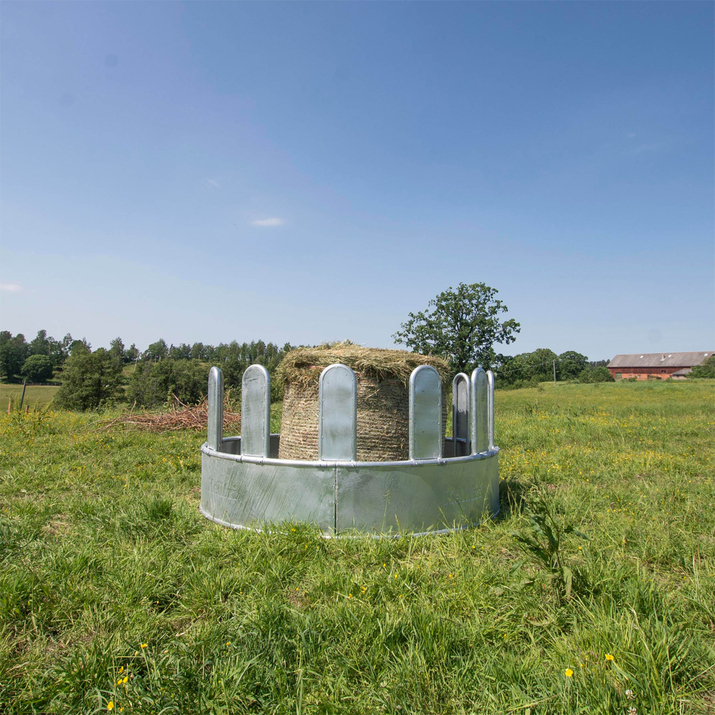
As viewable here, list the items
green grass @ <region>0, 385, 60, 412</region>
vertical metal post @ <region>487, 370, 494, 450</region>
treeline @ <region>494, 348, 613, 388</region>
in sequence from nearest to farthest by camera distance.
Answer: vertical metal post @ <region>487, 370, 494, 450</region> < green grass @ <region>0, 385, 60, 412</region> < treeline @ <region>494, 348, 613, 388</region>

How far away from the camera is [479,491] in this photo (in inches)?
222

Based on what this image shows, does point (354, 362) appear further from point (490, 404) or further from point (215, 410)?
point (215, 410)

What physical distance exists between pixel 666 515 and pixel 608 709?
434cm

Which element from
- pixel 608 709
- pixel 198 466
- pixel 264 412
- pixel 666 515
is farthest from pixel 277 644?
pixel 198 466

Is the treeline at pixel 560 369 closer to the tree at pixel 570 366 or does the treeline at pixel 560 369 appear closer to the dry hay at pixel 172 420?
the tree at pixel 570 366

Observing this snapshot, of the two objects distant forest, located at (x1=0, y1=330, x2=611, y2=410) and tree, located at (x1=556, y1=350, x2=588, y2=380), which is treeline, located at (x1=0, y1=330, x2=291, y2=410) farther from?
tree, located at (x1=556, y1=350, x2=588, y2=380)

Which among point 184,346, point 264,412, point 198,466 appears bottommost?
point 198,466

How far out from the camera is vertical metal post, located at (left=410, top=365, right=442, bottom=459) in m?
5.17

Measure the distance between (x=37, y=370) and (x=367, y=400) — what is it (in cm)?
10161

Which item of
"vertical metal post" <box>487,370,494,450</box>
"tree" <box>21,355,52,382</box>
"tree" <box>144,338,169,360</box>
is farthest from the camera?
"tree" <box>144,338,169,360</box>

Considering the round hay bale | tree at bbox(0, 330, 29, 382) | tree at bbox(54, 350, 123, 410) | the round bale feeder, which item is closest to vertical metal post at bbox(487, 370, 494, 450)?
the round bale feeder

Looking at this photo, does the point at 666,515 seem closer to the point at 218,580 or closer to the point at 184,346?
the point at 218,580

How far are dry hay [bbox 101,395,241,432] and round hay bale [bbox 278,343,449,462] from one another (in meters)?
9.67

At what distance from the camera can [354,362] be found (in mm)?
5656
